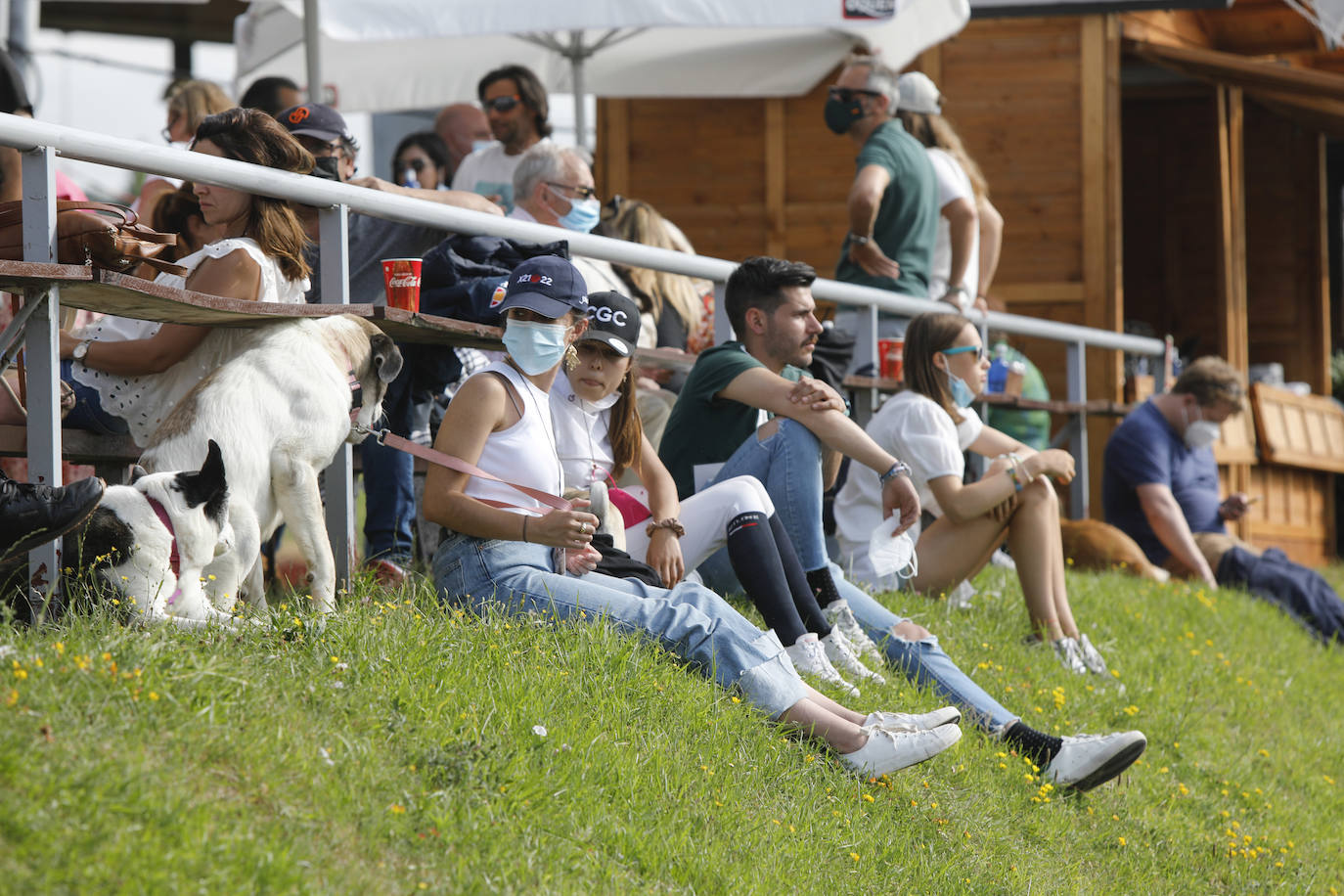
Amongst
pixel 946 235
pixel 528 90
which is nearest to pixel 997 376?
pixel 946 235

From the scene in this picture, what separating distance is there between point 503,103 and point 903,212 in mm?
2030

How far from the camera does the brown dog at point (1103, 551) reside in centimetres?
818

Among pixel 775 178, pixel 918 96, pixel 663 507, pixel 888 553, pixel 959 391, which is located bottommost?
pixel 888 553

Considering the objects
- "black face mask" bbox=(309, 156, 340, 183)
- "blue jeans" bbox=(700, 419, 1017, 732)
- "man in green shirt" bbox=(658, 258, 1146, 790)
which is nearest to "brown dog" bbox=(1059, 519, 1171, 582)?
"man in green shirt" bbox=(658, 258, 1146, 790)

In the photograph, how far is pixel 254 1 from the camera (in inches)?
402

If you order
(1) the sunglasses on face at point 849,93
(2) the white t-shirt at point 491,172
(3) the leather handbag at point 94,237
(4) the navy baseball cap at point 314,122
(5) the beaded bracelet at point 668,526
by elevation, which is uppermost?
(1) the sunglasses on face at point 849,93

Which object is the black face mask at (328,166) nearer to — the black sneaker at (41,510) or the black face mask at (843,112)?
the black sneaker at (41,510)

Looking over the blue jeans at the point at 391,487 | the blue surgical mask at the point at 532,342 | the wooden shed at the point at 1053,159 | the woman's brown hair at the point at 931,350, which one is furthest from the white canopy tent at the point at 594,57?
the blue surgical mask at the point at 532,342

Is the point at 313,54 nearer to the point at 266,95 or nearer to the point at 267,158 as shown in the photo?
the point at 266,95

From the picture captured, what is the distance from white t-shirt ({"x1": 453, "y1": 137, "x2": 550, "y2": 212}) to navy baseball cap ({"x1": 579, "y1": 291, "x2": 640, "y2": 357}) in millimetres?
2938

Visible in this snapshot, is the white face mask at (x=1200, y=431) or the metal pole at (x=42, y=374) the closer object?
the metal pole at (x=42, y=374)

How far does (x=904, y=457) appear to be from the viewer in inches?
242

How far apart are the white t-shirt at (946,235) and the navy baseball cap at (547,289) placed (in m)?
3.73

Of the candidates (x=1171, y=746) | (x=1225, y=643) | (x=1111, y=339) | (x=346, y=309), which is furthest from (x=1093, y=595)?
(x=346, y=309)
